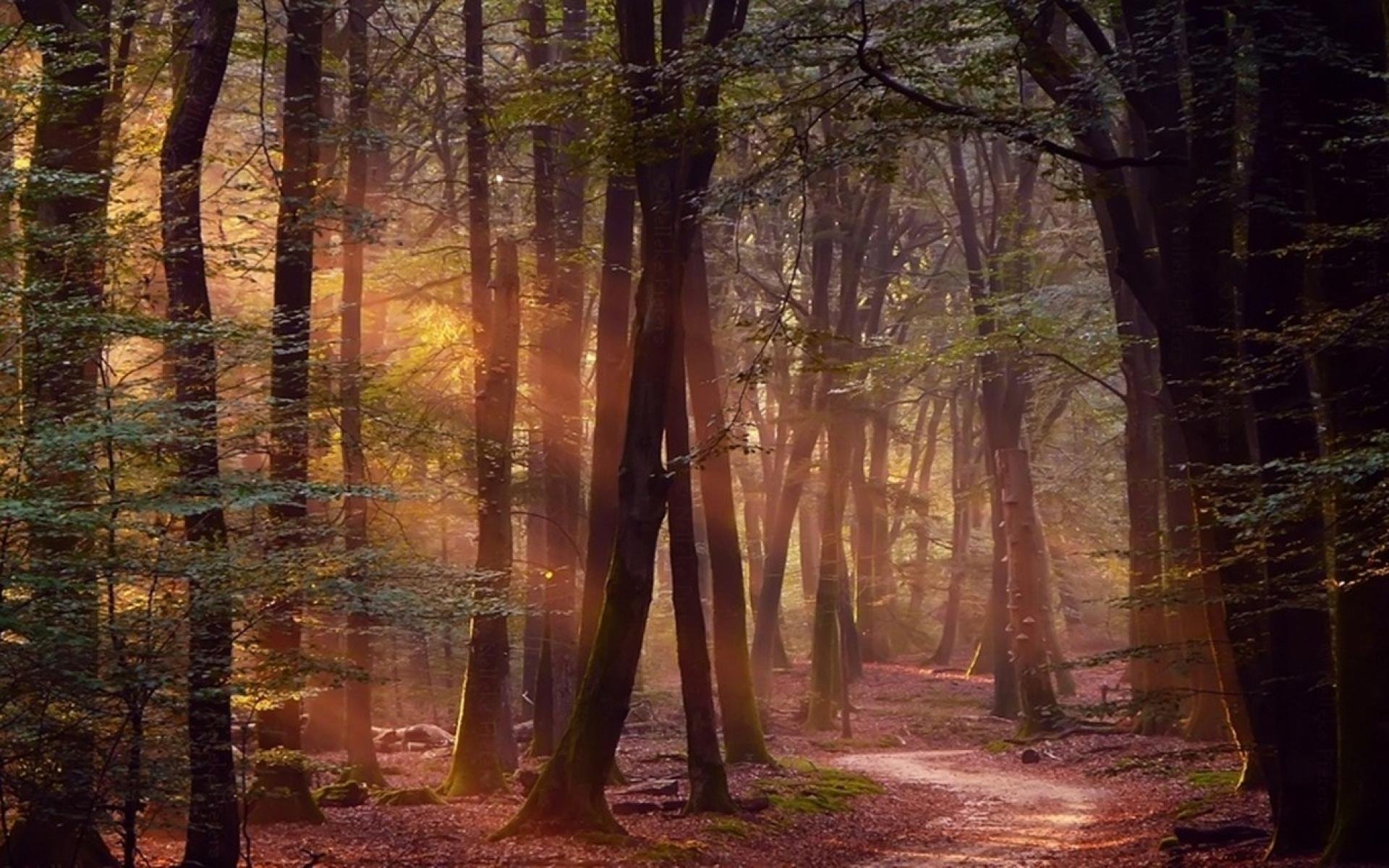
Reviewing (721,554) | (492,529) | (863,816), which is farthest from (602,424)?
(863,816)

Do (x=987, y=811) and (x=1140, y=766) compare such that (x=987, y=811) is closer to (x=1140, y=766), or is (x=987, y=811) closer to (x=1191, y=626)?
(x=1191, y=626)

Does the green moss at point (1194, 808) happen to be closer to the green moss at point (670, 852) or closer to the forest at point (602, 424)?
the forest at point (602, 424)

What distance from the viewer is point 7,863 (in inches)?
361

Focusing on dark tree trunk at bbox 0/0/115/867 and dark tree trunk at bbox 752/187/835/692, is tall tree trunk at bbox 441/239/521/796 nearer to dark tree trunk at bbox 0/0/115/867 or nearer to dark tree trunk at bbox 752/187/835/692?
dark tree trunk at bbox 0/0/115/867

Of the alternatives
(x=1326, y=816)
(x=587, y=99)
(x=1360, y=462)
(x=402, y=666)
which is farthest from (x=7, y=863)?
(x=402, y=666)

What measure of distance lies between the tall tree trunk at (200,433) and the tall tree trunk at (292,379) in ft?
Answer: 1.65

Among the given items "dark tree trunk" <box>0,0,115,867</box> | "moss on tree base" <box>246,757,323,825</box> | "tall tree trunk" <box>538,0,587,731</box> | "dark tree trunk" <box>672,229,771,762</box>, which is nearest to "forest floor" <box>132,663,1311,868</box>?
"moss on tree base" <box>246,757,323,825</box>

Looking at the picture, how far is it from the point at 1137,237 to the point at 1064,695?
70.7ft

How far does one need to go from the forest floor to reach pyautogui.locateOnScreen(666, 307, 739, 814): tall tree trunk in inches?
15.6

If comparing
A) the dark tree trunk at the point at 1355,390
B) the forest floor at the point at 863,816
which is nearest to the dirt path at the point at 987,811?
the forest floor at the point at 863,816

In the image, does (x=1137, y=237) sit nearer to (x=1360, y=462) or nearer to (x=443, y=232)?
(x=1360, y=462)

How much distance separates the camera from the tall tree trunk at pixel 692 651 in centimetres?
1484

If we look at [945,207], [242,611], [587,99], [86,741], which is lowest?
[86,741]

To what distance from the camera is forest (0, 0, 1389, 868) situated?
880 cm
